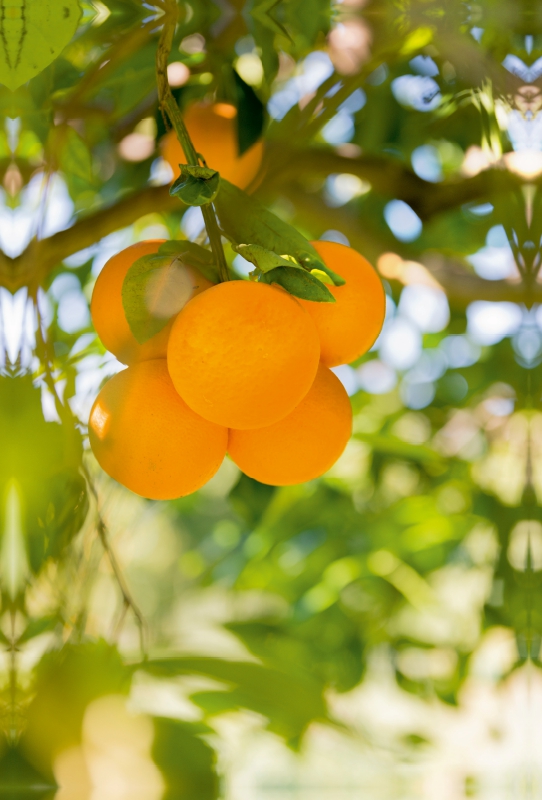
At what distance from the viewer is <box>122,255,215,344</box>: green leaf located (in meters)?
0.37

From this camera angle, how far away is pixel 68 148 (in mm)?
752

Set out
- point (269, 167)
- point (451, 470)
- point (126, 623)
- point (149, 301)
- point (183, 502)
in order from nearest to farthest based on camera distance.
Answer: point (149, 301) < point (126, 623) < point (269, 167) < point (183, 502) < point (451, 470)

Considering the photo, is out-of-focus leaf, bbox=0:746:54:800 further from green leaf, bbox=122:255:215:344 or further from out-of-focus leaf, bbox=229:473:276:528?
green leaf, bbox=122:255:215:344

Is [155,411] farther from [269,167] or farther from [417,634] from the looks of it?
[417,634]

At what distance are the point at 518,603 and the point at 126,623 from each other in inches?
27.8

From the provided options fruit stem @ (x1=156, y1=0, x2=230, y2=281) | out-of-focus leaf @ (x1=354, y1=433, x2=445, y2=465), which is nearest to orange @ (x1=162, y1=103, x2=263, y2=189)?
fruit stem @ (x1=156, y1=0, x2=230, y2=281)

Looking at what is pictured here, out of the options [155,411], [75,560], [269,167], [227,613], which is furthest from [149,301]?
[227,613]

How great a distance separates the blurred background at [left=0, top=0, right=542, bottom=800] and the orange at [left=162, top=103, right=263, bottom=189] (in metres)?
0.02

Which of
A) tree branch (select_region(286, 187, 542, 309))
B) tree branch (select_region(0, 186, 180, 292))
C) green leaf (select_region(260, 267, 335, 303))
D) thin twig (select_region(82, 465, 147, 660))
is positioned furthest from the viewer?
tree branch (select_region(286, 187, 542, 309))

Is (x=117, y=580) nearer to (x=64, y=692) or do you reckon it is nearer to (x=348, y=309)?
(x=64, y=692)

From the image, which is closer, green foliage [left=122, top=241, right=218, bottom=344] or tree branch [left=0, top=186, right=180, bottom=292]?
green foliage [left=122, top=241, right=218, bottom=344]

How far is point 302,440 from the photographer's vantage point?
43 centimetres

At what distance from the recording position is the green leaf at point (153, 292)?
0.37m

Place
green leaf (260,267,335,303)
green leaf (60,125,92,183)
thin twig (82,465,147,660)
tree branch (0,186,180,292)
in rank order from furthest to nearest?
1. green leaf (60,125,92,183)
2. tree branch (0,186,180,292)
3. thin twig (82,465,147,660)
4. green leaf (260,267,335,303)
